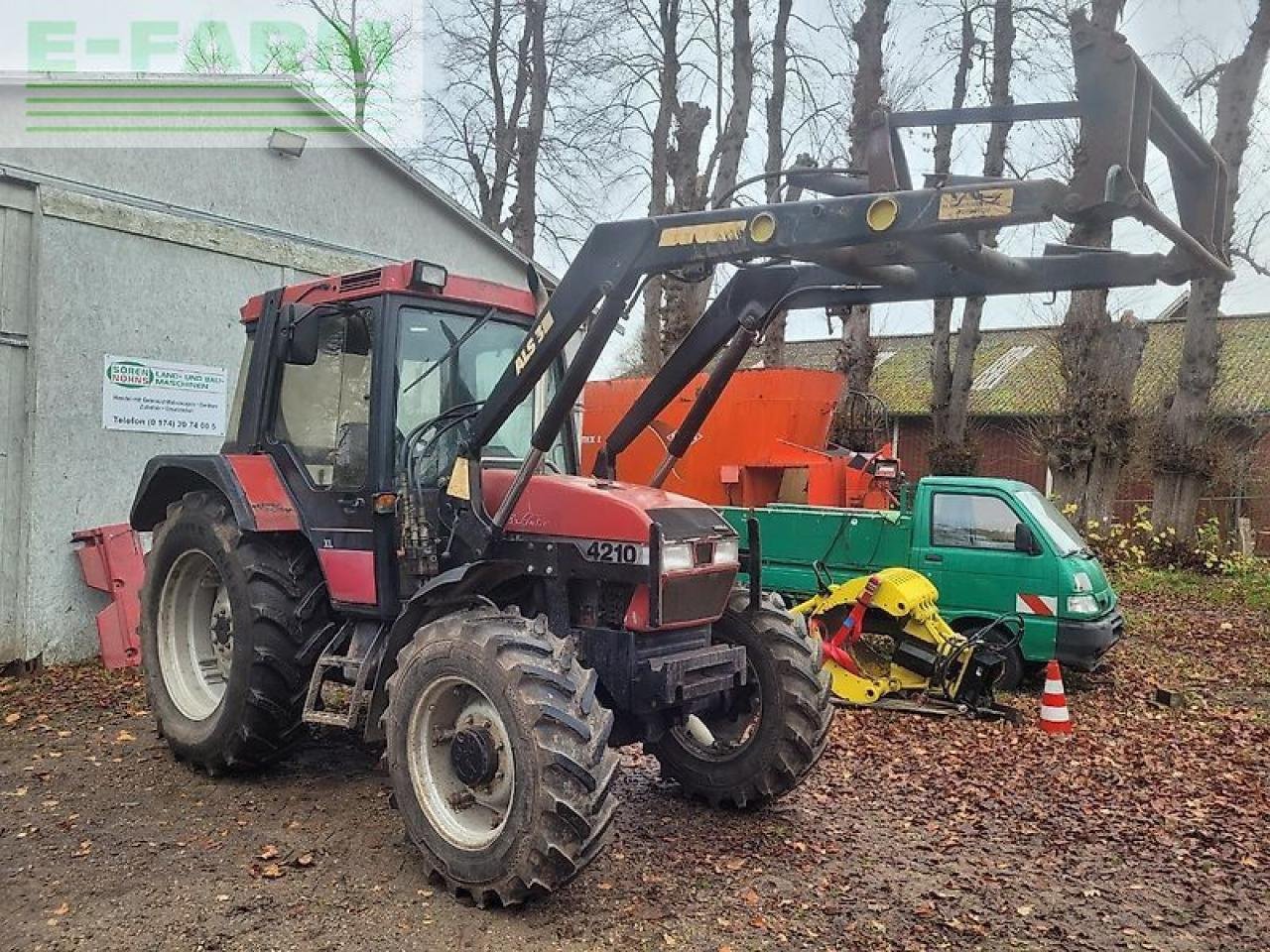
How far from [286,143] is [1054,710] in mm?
8096

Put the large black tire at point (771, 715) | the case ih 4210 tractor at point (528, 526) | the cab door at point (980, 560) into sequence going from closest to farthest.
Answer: the case ih 4210 tractor at point (528, 526) → the large black tire at point (771, 715) → the cab door at point (980, 560)

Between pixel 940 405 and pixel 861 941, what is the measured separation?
17441 millimetres

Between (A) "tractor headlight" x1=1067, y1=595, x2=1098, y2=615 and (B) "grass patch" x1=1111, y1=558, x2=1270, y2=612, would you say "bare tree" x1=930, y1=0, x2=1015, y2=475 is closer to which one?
(B) "grass patch" x1=1111, y1=558, x2=1270, y2=612

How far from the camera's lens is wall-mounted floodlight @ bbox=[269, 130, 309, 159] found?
9.50m

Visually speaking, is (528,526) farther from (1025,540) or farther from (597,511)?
(1025,540)

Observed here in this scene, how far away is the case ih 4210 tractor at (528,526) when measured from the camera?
367 cm

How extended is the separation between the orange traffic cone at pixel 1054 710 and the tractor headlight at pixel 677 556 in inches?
151

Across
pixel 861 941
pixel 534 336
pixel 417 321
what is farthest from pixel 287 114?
pixel 861 941

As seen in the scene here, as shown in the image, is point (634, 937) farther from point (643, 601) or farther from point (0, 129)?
point (0, 129)

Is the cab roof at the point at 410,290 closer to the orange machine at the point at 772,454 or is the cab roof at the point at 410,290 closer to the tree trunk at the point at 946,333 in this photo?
the orange machine at the point at 772,454

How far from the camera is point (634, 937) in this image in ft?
12.2

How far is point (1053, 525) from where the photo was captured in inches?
330

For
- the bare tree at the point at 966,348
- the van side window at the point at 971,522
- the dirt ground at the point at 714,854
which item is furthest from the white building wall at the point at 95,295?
the bare tree at the point at 966,348

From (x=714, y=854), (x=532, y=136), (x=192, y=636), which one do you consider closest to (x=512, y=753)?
(x=714, y=854)
